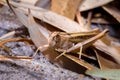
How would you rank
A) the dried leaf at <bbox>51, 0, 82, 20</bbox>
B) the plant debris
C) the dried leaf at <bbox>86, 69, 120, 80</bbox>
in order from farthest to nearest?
1. the dried leaf at <bbox>51, 0, 82, 20</bbox>
2. the plant debris
3. the dried leaf at <bbox>86, 69, 120, 80</bbox>

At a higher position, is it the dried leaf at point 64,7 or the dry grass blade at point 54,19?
the dried leaf at point 64,7

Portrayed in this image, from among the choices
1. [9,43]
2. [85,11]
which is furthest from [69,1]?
[9,43]

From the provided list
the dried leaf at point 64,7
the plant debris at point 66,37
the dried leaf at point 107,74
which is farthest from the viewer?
the dried leaf at point 64,7

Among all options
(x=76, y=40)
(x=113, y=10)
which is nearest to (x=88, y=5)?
(x=113, y=10)

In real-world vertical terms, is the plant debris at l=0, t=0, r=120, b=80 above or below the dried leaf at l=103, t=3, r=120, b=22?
below

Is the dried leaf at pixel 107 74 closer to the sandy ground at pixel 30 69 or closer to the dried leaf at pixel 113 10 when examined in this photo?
the sandy ground at pixel 30 69

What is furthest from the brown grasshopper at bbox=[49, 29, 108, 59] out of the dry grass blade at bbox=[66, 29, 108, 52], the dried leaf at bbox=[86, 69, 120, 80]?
the dried leaf at bbox=[86, 69, 120, 80]

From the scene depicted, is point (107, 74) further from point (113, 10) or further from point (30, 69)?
point (113, 10)

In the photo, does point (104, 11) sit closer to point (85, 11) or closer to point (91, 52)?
point (85, 11)

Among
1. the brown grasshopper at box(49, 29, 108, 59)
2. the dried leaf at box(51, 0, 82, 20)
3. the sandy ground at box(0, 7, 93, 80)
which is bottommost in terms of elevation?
the sandy ground at box(0, 7, 93, 80)

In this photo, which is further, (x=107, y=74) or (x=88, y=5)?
(x=88, y=5)

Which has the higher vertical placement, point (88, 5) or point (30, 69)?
point (88, 5)

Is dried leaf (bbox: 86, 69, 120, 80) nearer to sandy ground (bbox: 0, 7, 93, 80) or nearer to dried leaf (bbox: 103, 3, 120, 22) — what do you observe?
sandy ground (bbox: 0, 7, 93, 80)

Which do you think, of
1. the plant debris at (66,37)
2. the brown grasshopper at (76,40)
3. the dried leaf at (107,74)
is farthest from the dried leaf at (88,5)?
the dried leaf at (107,74)
